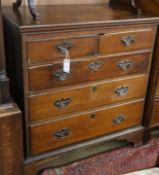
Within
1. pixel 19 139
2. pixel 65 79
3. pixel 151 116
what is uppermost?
pixel 65 79

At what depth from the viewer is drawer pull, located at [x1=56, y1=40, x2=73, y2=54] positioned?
1311 millimetres

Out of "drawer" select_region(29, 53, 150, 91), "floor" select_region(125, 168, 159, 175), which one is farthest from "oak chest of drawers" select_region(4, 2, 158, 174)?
"floor" select_region(125, 168, 159, 175)

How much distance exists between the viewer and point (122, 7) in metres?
1.77

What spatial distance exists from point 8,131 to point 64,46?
0.46m

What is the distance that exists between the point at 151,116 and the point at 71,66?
68 centimetres

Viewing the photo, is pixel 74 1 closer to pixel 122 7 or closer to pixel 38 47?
pixel 122 7

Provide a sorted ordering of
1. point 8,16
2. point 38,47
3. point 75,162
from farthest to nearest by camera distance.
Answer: point 75,162 → point 8,16 → point 38,47

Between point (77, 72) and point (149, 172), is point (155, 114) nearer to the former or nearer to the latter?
point (149, 172)

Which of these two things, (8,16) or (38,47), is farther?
(8,16)

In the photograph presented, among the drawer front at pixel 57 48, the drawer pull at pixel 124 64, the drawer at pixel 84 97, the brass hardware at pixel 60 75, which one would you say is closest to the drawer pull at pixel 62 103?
the drawer at pixel 84 97

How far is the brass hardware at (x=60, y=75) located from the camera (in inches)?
53.7

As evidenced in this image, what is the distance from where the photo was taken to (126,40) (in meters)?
1.47

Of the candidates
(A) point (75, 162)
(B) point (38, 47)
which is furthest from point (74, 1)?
(A) point (75, 162)

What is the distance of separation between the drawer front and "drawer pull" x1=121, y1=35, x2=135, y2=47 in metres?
0.17
